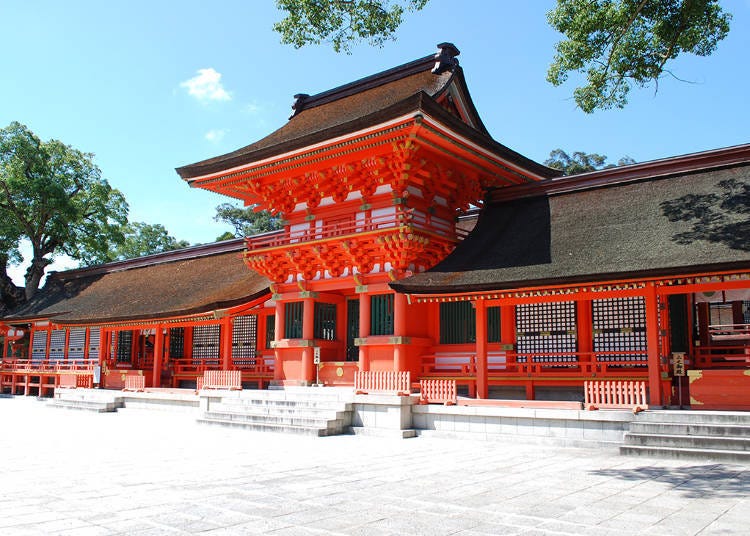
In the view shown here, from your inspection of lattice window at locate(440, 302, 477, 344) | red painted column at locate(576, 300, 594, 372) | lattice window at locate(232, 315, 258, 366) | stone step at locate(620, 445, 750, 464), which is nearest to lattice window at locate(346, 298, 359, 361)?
lattice window at locate(440, 302, 477, 344)

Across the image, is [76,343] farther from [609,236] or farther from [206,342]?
[609,236]

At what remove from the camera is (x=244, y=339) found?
2403cm

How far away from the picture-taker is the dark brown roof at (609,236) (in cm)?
1284

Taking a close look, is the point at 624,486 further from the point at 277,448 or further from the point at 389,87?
the point at 389,87

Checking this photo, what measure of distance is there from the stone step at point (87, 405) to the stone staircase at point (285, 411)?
5.41 metres

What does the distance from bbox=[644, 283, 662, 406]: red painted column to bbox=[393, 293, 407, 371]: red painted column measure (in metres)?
6.28

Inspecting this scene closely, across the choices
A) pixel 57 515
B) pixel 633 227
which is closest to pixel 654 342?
pixel 633 227

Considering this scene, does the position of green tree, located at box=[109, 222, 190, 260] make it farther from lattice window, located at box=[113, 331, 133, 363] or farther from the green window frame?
the green window frame

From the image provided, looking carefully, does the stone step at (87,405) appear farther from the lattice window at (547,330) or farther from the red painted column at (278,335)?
the lattice window at (547,330)

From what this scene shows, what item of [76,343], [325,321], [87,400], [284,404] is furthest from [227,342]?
[76,343]

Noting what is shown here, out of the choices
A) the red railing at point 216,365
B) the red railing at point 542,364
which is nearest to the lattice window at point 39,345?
the red railing at point 216,365

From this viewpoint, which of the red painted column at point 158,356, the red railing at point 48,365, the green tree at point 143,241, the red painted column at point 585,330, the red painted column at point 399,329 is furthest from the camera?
the green tree at point 143,241

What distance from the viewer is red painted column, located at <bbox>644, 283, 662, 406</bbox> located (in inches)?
523

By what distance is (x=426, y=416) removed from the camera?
14.9 metres
